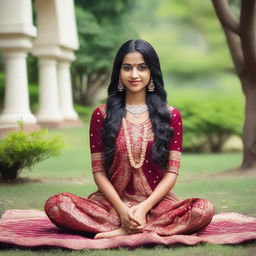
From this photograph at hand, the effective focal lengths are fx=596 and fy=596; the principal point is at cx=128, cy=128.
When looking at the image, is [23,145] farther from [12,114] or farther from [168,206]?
[12,114]

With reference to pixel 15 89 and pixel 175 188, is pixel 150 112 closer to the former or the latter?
pixel 175 188

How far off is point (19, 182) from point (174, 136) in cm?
381

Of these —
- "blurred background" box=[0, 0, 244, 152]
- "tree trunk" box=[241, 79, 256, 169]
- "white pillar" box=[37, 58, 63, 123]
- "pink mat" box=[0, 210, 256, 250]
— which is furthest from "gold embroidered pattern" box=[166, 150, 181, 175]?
"blurred background" box=[0, 0, 244, 152]

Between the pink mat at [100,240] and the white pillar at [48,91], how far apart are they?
36.5ft

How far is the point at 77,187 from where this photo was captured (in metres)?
7.47

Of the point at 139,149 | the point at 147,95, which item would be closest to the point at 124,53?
the point at 147,95

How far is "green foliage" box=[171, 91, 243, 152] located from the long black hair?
364 inches

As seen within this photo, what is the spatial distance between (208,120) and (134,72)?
959 cm

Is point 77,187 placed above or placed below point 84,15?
below

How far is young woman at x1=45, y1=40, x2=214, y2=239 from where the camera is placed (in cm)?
414

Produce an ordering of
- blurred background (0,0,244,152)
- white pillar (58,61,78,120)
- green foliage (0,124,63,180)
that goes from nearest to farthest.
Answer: green foliage (0,124,63,180)
white pillar (58,61,78,120)
blurred background (0,0,244,152)

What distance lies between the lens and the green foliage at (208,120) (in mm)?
A: 13734

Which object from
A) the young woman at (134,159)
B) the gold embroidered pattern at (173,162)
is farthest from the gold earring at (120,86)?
the gold embroidered pattern at (173,162)

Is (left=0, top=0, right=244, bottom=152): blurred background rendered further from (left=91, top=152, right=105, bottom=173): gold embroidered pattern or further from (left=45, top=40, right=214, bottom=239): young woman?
(left=91, top=152, right=105, bottom=173): gold embroidered pattern
